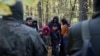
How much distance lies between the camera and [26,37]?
4379mm

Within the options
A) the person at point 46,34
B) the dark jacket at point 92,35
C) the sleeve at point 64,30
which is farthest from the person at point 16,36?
the sleeve at point 64,30

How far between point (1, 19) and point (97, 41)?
142cm

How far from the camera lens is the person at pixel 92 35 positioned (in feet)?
9.90

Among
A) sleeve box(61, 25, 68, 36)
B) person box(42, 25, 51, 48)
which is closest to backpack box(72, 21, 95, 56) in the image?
person box(42, 25, 51, 48)

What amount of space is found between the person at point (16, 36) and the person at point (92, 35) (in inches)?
46.0

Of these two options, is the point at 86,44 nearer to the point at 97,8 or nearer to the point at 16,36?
the point at 97,8

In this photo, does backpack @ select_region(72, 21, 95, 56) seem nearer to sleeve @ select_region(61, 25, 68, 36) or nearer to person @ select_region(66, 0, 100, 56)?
person @ select_region(66, 0, 100, 56)

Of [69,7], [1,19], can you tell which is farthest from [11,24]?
[69,7]

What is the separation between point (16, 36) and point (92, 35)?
4.88 feet

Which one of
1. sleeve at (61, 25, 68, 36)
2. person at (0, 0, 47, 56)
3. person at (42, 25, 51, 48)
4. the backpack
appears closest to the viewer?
the backpack

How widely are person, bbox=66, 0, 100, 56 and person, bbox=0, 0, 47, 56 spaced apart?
46.0 inches

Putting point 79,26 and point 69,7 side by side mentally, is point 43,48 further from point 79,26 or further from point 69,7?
point 69,7

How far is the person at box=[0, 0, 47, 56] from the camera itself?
423cm

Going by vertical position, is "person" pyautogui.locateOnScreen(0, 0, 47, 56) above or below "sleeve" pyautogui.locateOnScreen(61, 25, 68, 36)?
above
